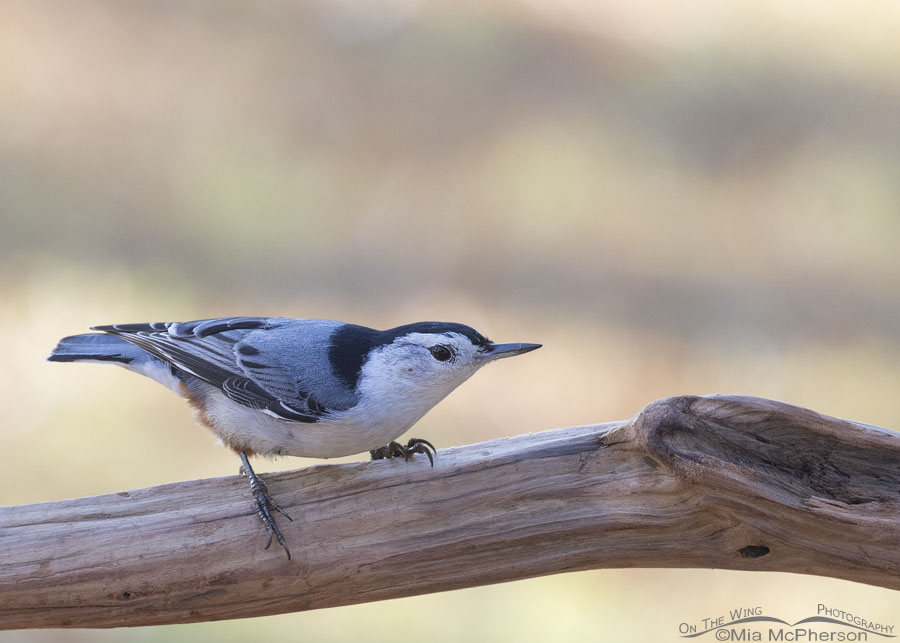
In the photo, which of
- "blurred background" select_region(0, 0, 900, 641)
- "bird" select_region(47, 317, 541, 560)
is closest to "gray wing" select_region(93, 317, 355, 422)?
"bird" select_region(47, 317, 541, 560)

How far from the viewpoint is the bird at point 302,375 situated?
6.25 feet

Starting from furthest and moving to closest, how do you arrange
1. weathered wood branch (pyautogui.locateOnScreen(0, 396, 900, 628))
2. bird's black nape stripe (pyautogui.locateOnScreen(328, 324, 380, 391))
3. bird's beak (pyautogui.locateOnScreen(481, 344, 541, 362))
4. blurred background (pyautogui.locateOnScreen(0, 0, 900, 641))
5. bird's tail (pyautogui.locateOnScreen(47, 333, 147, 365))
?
blurred background (pyautogui.locateOnScreen(0, 0, 900, 641)), bird's tail (pyautogui.locateOnScreen(47, 333, 147, 365)), bird's black nape stripe (pyautogui.locateOnScreen(328, 324, 380, 391)), bird's beak (pyautogui.locateOnScreen(481, 344, 541, 362)), weathered wood branch (pyautogui.locateOnScreen(0, 396, 900, 628))

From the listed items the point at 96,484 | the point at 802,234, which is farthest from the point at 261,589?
the point at 802,234

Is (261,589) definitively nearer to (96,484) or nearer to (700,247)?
(96,484)

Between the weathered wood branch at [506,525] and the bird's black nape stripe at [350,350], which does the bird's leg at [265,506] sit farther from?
the bird's black nape stripe at [350,350]

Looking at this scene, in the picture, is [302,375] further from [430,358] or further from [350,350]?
[430,358]

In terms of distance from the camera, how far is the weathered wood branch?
175cm

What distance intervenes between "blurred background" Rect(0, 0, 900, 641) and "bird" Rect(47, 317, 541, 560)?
1.38m

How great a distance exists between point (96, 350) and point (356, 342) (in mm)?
703

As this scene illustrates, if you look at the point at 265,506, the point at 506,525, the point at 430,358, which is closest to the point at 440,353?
the point at 430,358

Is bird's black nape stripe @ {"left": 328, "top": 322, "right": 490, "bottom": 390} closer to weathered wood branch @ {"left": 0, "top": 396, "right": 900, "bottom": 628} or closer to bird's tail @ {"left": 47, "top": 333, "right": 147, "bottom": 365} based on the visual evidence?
weathered wood branch @ {"left": 0, "top": 396, "right": 900, "bottom": 628}

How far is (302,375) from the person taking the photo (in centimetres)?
198

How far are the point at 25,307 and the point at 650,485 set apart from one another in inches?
127

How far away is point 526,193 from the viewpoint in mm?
4340
